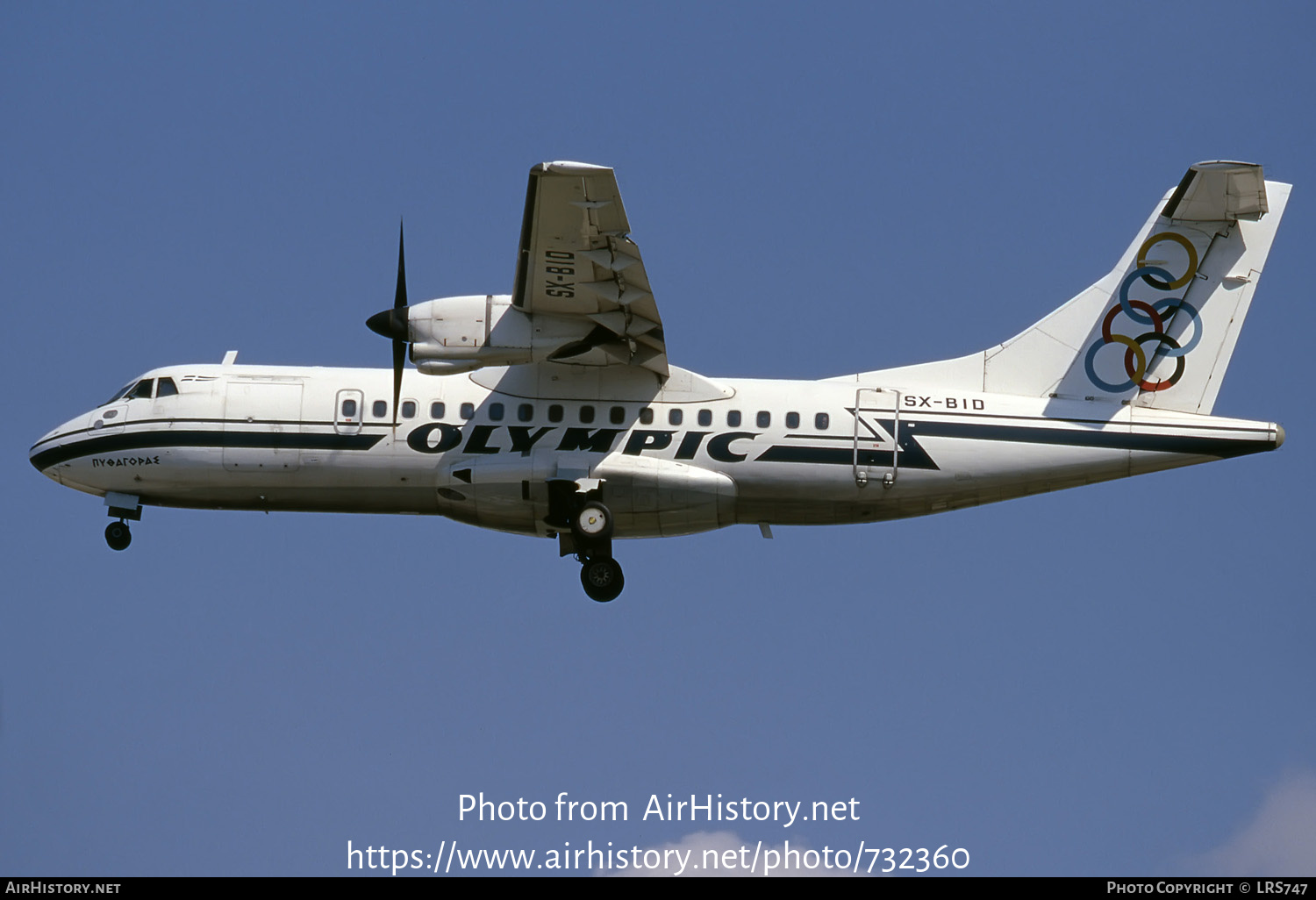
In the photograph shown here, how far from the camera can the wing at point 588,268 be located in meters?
23.0

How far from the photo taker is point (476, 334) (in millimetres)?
A: 24828

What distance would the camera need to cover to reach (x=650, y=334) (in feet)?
84.3

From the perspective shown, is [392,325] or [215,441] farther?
[215,441]

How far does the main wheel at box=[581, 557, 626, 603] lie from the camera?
86.5 feet

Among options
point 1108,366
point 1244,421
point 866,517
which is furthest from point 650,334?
point 1244,421

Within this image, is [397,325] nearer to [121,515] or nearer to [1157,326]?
[121,515]

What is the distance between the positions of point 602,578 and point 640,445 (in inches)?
77.8

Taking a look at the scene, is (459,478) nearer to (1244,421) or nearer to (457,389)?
(457,389)

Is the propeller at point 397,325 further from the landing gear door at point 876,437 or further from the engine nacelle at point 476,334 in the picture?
the landing gear door at point 876,437

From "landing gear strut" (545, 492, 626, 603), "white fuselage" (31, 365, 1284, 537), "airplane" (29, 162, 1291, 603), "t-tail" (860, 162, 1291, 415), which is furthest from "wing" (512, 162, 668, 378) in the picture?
"t-tail" (860, 162, 1291, 415)

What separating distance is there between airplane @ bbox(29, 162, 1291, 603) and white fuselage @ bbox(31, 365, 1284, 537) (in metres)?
0.03

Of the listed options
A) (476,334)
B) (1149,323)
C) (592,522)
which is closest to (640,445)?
(592,522)

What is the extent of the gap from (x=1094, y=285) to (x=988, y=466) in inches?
132
